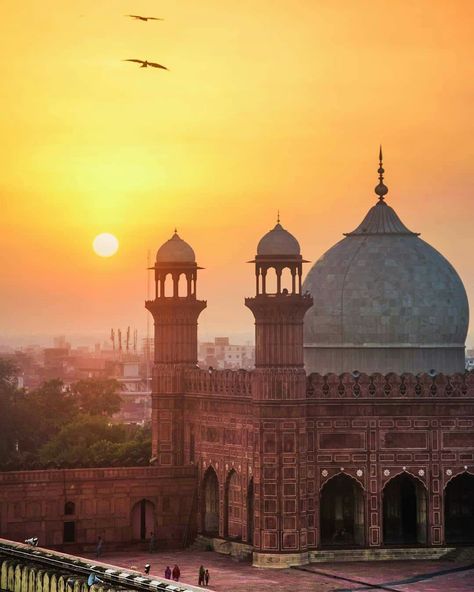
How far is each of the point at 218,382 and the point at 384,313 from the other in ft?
23.3

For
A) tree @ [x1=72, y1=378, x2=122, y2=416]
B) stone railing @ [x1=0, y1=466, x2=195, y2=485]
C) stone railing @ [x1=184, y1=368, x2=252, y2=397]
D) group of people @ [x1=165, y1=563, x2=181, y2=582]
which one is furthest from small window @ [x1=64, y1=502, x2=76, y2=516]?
tree @ [x1=72, y1=378, x2=122, y2=416]

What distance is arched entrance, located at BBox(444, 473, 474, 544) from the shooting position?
213 ft

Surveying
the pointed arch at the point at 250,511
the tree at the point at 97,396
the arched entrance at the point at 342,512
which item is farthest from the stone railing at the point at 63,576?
the tree at the point at 97,396

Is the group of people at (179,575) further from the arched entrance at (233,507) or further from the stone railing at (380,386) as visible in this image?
the stone railing at (380,386)

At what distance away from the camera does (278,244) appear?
206ft

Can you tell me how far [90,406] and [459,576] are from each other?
73442 millimetres

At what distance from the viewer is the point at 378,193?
7231cm

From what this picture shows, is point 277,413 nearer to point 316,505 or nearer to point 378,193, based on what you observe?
point 316,505

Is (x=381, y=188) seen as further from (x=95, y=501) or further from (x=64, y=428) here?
(x=64, y=428)

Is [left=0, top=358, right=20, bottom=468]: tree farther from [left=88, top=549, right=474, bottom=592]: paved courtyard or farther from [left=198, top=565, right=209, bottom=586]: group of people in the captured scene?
[left=198, top=565, right=209, bottom=586]: group of people

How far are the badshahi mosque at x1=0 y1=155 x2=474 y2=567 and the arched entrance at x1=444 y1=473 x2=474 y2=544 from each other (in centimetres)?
5

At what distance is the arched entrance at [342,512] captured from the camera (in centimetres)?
6291

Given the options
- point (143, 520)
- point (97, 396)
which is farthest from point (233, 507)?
point (97, 396)

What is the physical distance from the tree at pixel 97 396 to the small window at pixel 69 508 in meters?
63.9
